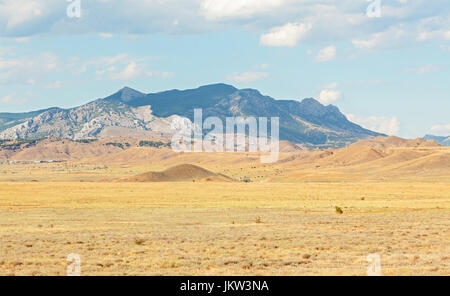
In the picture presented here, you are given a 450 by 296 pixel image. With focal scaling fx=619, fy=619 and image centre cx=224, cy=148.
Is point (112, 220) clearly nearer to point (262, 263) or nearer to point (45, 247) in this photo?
point (45, 247)

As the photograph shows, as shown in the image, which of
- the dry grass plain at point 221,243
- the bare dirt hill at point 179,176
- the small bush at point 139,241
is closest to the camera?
the dry grass plain at point 221,243

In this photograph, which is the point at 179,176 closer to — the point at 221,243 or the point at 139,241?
the point at 139,241

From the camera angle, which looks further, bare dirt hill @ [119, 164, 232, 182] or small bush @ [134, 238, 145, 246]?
bare dirt hill @ [119, 164, 232, 182]

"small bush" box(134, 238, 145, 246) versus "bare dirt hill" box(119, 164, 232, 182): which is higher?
"small bush" box(134, 238, 145, 246)

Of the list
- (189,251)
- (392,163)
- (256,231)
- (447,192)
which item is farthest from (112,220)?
(392,163)

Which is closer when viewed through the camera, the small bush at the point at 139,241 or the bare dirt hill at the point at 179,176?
the small bush at the point at 139,241

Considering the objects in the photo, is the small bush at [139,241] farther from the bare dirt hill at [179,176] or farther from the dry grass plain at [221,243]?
the bare dirt hill at [179,176]

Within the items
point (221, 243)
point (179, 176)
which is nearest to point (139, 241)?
point (221, 243)

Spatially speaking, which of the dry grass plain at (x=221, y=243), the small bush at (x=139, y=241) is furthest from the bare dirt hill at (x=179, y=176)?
the small bush at (x=139, y=241)

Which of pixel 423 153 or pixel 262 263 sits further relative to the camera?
pixel 423 153

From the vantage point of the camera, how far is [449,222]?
4272 cm

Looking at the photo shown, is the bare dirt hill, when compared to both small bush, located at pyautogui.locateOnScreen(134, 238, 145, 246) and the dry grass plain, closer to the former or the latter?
the dry grass plain

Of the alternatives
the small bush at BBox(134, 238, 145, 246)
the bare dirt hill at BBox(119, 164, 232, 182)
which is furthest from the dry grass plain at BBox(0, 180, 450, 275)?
the bare dirt hill at BBox(119, 164, 232, 182)
